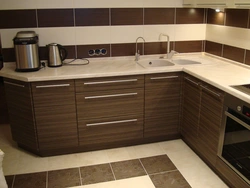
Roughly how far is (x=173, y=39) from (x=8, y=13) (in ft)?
6.23

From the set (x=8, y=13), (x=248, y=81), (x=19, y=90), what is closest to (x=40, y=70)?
(x=19, y=90)

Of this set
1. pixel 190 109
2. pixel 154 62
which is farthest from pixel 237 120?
pixel 154 62

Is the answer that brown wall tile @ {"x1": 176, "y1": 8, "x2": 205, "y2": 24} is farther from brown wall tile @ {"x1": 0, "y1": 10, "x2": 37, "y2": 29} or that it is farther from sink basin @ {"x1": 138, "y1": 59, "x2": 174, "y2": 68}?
brown wall tile @ {"x1": 0, "y1": 10, "x2": 37, "y2": 29}

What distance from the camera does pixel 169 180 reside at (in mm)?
2562

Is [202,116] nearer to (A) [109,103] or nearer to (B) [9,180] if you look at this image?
(A) [109,103]

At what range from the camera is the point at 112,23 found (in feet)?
10.6

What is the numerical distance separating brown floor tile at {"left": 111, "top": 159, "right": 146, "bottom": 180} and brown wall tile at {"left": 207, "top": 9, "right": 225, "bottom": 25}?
6.02ft

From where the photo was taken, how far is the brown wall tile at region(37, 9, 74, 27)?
3.04 m

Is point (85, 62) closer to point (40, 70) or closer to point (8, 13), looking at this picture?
point (40, 70)

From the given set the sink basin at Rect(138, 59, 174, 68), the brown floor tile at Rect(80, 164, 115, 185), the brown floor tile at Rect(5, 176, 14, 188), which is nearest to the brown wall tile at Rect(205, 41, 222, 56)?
the sink basin at Rect(138, 59, 174, 68)

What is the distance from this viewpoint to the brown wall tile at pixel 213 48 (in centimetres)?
331

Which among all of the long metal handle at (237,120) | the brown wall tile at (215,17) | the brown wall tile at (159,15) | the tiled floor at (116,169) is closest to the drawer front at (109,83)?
the tiled floor at (116,169)

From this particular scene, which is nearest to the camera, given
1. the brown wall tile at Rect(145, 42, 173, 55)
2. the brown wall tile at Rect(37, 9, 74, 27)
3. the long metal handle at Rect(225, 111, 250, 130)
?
the long metal handle at Rect(225, 111, 250, 130)

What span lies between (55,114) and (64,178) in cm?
62
